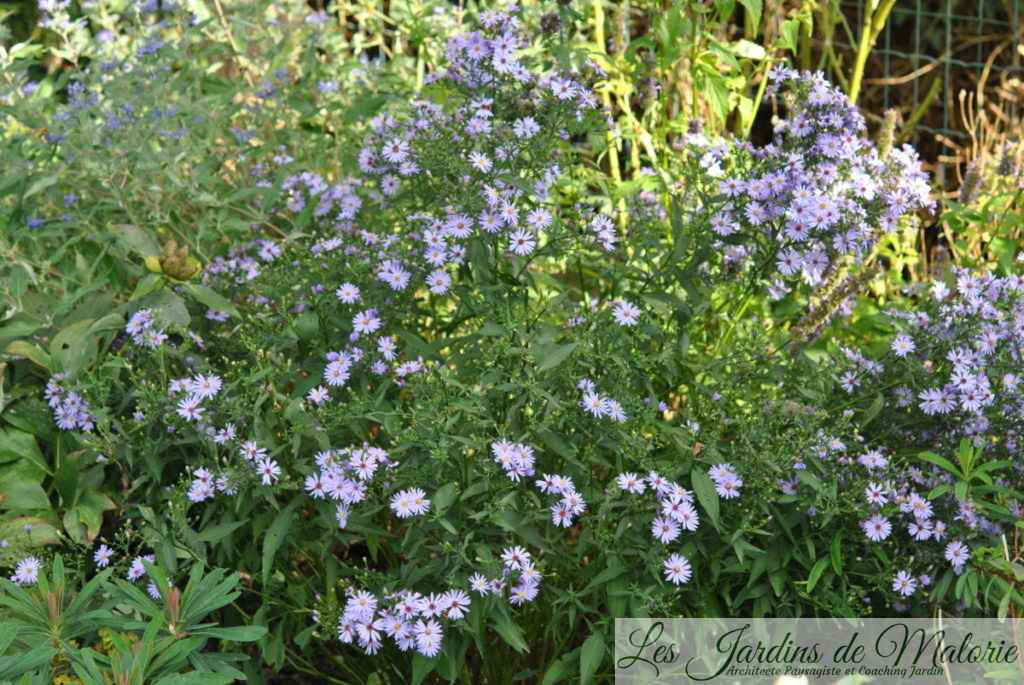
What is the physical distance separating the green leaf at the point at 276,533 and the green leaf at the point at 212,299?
494 millimetres

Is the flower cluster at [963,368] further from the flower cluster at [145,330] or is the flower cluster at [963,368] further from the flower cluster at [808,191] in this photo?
the flower cluster at [145,330]

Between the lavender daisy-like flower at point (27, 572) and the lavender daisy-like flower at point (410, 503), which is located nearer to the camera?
the lavender daisy-like flower at point (410, 503)

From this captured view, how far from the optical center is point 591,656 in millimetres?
2104

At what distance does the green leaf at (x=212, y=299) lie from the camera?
98.4 inches

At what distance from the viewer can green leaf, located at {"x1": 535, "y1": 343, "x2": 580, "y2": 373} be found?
6.82 ft

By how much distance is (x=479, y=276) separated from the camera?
2.28m

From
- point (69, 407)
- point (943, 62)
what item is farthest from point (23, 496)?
point (943, 62)

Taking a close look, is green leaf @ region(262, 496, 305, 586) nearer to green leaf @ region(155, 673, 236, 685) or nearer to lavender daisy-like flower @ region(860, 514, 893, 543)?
green leaf @ region(155, 673, 236, 685)

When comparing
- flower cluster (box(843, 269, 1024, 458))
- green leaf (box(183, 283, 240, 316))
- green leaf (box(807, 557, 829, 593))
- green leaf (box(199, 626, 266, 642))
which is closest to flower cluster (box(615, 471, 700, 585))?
green leaf (box(807, 557, 829, 593))

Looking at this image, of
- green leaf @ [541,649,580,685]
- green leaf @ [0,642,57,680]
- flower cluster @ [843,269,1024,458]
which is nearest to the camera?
green leaf @ [0,642,57,680]

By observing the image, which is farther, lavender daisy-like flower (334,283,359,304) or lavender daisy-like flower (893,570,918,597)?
lavender daisy-like flower (334,283,359,304)

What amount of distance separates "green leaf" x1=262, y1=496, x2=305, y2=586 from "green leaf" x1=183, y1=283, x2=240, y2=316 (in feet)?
1.62

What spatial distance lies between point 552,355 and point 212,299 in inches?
34.7

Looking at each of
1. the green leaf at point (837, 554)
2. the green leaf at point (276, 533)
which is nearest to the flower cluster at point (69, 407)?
the green leaf at point (276, 533)
